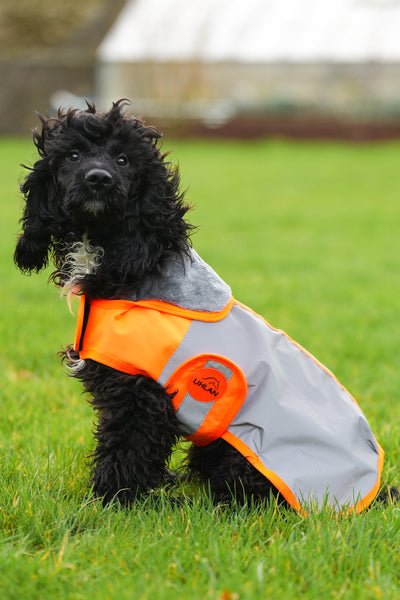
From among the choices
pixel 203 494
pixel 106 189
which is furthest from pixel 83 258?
pixel 203 494

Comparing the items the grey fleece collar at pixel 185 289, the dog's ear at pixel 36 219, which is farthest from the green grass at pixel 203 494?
the grey fleece collar at pixel 185 289

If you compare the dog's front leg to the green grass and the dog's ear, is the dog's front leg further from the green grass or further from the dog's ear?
the dog's ear

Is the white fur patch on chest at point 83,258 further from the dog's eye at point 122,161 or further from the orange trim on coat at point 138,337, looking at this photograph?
the dog's eye at point 122,161

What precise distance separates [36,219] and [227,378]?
1023mm

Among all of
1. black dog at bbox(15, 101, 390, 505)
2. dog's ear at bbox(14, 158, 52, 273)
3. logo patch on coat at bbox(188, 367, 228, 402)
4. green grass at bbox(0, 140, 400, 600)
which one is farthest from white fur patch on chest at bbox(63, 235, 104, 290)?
green grass at bbox(0, 140, 400, 600)

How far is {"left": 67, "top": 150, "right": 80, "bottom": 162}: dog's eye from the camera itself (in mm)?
2669

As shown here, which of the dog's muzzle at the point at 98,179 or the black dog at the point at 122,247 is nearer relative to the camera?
the dog's muzzle at the point at 98,179

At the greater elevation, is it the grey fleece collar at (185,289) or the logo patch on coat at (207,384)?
the grey fleece collar at (185,289)

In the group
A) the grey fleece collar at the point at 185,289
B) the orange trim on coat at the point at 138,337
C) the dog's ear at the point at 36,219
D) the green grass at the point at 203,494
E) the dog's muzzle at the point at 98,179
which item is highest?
the dog's muzzle at the point at 98,179

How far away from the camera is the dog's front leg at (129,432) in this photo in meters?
2.65

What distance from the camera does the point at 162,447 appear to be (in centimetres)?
274

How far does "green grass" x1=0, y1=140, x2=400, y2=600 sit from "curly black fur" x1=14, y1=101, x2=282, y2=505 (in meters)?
0.15

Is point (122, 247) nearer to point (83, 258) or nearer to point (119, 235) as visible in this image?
point (119, 235)

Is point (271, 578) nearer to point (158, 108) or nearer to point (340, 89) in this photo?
point (158, 108)
